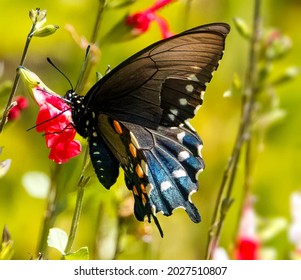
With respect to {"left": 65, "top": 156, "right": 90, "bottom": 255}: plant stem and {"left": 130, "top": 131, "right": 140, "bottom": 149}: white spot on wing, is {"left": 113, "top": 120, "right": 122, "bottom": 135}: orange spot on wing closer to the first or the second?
{"left": 130, "top": 131, "right": 140, "bottom": 149}: white spot on wing

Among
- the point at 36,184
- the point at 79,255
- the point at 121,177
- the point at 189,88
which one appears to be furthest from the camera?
the point at 121,177

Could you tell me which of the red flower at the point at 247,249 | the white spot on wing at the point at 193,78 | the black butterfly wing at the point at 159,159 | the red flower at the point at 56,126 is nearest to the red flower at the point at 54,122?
the red flower at the point at 56,126

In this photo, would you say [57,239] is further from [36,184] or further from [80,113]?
[36,184]

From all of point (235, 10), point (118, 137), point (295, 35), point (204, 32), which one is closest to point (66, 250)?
point (118, 137)

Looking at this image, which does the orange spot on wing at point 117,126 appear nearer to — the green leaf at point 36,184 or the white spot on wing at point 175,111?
the white spot on wing at point 175,111

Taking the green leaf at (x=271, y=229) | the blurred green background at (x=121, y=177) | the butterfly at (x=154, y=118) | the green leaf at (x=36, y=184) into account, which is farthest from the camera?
the blurred green background at (x=121, y=177)

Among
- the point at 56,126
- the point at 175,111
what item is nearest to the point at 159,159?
the point at 175,111
